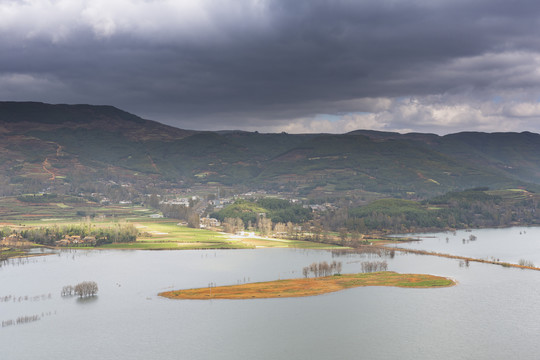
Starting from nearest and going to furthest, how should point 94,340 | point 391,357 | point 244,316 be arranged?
1. point 391,357
2. point 94,340
3. point 244,316

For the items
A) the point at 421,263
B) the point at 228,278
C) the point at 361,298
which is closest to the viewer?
the point at 361,298

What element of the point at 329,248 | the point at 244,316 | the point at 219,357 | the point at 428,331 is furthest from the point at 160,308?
the point at 329,248

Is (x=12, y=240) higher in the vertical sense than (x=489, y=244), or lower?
higher

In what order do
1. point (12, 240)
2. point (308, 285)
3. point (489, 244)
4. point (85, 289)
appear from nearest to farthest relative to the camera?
point (85, 289), point (308, 285), point (12, 240), point (489, 244)

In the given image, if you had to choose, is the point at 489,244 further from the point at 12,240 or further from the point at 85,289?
the point at 12,240

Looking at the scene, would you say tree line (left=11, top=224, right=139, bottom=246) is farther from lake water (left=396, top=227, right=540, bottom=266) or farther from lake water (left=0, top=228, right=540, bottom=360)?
lake water (left=396, top=227, right=540, bottom=266)

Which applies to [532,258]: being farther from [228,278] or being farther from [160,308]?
[160,308]

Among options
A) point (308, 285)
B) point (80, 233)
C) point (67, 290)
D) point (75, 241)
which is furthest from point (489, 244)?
point (80, 233)
